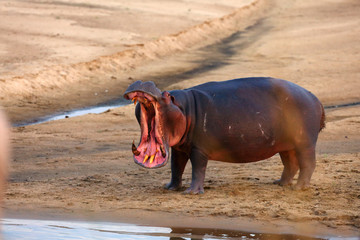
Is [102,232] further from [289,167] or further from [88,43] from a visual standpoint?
[88,43]

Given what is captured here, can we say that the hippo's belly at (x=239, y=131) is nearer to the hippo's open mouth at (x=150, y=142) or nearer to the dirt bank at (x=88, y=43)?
the hippo's open mouth at (x=150, y=142)

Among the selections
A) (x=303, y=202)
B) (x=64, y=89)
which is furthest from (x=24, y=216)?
(x=64, y=89)

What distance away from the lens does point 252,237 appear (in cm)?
631

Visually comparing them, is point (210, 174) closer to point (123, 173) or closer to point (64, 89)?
point (123, 173)

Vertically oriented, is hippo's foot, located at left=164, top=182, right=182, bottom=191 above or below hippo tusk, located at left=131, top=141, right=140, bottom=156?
below

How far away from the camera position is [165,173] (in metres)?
9.23

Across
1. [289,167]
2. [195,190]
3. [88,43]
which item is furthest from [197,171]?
[88,43]

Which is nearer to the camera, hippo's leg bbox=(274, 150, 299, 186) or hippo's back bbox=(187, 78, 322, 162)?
hippo's back bbox=(187, 78, 322, 162)

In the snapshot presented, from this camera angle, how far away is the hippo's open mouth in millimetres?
7320

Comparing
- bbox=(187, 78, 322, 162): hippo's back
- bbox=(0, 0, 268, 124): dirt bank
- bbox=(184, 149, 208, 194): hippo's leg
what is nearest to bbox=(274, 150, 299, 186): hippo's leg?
bbox=(187, 78, 322, 162): hippo's back

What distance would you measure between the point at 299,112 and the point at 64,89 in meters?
9.97

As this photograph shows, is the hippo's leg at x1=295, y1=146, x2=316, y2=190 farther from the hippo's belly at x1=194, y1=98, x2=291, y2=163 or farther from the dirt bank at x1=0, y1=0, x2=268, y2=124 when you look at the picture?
the dirt bank at x1=0, y1=0, x2=268, y2=124

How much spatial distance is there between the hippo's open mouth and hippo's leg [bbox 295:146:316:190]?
5.24ft

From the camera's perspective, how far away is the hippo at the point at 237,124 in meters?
7.70
